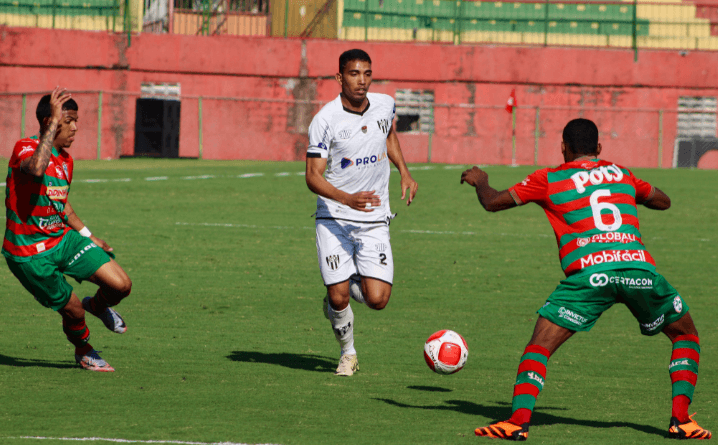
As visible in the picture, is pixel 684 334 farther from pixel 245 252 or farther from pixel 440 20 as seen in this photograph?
pixel 440 20

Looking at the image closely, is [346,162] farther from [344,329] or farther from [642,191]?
[642,191]

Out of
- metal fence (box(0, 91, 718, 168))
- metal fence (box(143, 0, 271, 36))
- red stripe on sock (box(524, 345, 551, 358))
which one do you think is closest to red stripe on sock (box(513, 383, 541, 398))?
red stripe on sock (box(524, 345, 551, 358))

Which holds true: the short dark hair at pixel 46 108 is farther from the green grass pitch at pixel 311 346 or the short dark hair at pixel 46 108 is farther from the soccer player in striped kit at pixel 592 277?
the soccer player in striped kit at pixel 592 277

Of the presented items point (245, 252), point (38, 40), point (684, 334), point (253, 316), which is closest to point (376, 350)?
A: point (253, 316)

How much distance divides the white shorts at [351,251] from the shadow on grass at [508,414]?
1324 millimetres

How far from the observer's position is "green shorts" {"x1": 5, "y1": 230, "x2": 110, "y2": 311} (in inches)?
272

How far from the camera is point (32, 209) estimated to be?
22.7ft

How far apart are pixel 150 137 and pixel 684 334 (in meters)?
31.0

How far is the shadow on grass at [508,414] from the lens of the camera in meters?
5.84

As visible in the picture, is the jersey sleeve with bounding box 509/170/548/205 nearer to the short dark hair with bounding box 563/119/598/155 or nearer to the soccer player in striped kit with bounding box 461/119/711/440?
the soccer player in striped kit with bounding box 461/119/711/440

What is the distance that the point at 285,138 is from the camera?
34.6 m

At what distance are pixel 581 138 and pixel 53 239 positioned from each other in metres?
3.81

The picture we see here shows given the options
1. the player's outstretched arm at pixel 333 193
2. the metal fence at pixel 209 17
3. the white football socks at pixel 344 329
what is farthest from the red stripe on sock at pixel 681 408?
the metal fence at pixel 209 17

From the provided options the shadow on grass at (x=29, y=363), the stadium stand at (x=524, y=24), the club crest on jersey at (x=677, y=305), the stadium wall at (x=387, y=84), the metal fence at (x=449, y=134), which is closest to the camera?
the club crest on jersey at (x=677, y=305)
